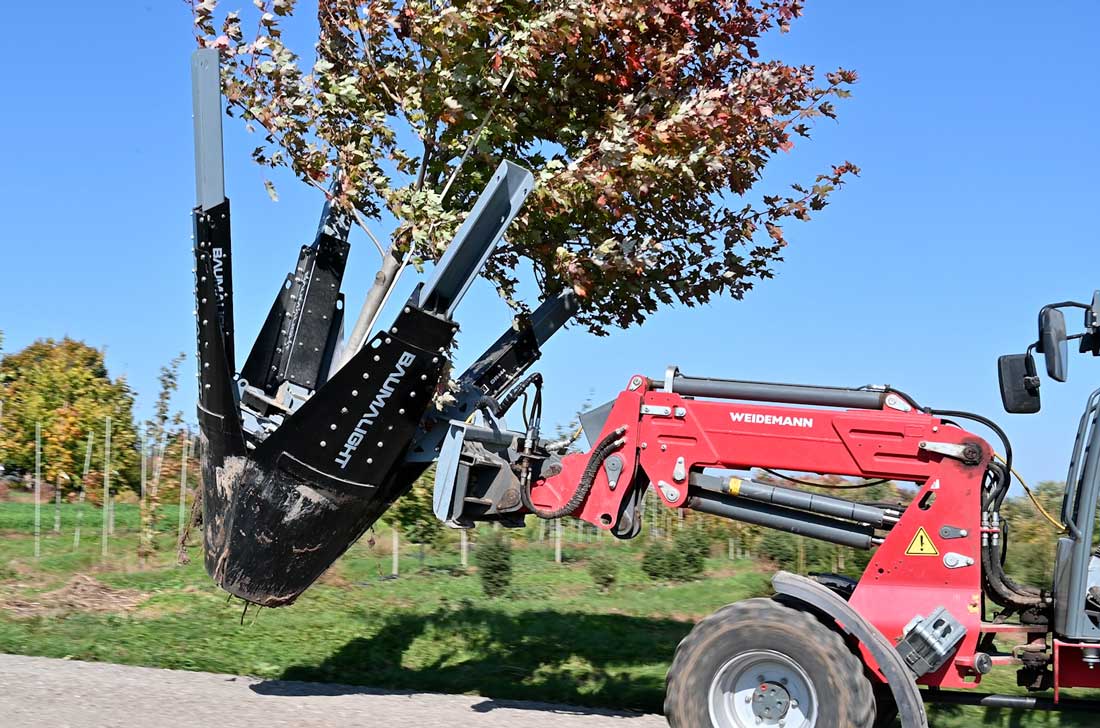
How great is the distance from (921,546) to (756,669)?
1.05 meters

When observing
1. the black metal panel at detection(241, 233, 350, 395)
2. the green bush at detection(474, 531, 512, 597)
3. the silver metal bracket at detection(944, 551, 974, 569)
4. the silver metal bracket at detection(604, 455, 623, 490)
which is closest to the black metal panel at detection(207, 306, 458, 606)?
the black metal panel at detection(241, 233, 350, 395)

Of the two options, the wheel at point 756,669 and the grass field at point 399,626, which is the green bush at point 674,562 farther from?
the wheel at point 756,669

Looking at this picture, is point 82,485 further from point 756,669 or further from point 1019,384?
point 1019,384

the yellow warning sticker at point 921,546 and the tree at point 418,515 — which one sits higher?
Result: the tree at point 418,515

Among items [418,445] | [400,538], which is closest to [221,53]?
[418,445]

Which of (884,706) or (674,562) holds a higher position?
(674,562)

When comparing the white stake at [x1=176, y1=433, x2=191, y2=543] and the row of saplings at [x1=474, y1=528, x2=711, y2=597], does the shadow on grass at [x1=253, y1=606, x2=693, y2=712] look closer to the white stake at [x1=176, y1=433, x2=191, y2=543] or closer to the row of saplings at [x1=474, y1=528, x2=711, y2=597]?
the row of saplings at [x1=474, y1=528, x2=711, y2=597]

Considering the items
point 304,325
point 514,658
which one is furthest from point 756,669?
point 304,325

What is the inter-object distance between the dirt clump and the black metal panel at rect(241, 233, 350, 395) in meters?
3.81

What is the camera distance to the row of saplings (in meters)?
11.3

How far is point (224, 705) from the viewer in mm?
6754

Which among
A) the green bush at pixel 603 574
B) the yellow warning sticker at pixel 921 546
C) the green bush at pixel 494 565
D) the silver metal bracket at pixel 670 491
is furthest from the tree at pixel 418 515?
the yellow warning sticker at pixel 921 546

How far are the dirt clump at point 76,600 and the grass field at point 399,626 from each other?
2 cm

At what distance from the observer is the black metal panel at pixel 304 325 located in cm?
738
